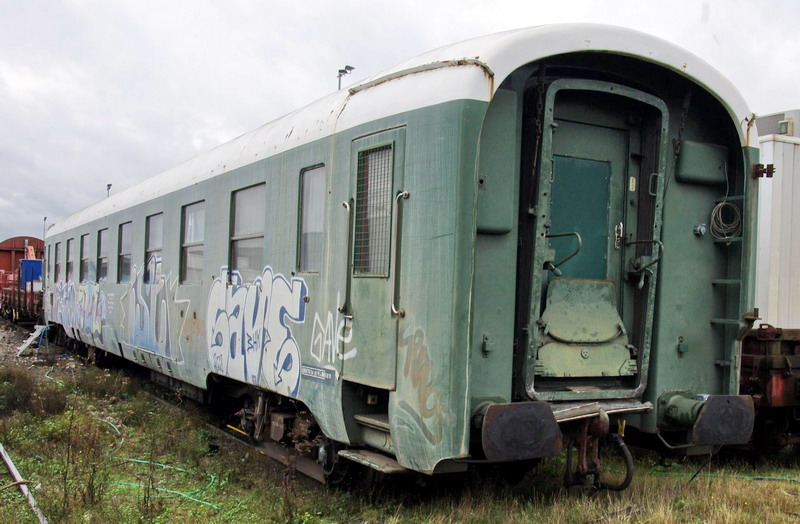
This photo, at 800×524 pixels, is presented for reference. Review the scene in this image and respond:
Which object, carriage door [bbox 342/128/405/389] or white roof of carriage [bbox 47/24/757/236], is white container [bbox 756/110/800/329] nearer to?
white roof of carriage [bbox 47/24/757/236]

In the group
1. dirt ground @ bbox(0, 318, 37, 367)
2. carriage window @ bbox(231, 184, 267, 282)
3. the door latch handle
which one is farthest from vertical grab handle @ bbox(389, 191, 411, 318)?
dirt ground @ bbox(0, 318, 37, 367)

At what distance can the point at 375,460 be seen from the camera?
16.6ft

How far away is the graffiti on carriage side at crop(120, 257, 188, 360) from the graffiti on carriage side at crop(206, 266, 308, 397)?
4.87 feet

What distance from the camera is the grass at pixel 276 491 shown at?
5.06m

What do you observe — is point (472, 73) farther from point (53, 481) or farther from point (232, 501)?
point (53, 481)

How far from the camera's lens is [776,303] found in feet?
27.3

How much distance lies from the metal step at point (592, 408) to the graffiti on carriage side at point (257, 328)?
2115mm

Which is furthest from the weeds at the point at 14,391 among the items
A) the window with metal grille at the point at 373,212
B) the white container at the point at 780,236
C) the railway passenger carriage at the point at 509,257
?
the white container at the point at 780,236

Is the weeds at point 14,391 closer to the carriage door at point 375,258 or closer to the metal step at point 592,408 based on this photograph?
the carriage door at point 375,258

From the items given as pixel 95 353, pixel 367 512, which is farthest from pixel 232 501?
pixel 95 353

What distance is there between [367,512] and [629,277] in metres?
2.60

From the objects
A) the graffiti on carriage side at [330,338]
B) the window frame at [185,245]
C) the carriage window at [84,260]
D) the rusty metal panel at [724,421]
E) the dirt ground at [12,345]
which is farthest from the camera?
the dirt ground at [12,345]

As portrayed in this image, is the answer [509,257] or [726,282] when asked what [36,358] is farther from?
[726,282]

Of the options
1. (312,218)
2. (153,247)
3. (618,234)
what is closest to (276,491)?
(312,218)
